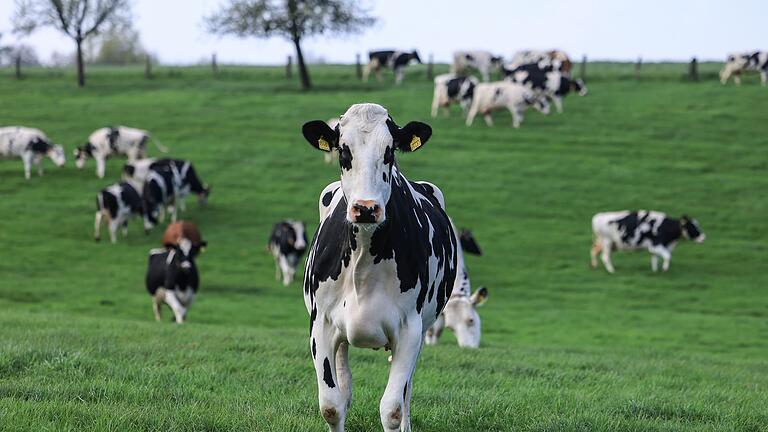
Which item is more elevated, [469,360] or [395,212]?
[395,212]

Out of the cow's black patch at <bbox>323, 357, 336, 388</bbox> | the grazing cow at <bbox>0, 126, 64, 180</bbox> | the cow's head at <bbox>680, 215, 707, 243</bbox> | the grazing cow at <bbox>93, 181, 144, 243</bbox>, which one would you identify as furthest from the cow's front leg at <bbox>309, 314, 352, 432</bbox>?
the grazing cow at <bbox>0, 126, 64, 180</bbox>

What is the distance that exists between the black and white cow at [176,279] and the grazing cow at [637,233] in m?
12.9

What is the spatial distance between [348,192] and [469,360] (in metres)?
5.84

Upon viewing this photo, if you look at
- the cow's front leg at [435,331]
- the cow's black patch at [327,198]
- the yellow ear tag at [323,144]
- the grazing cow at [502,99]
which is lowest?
the cow's front leg at [435,331]

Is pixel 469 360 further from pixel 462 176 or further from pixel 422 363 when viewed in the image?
pixel 462 176

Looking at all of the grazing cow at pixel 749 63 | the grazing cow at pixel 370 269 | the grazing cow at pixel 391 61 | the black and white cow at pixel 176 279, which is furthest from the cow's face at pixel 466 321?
the grazing cow at pixel 391 61

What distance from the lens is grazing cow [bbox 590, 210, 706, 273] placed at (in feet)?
95.9

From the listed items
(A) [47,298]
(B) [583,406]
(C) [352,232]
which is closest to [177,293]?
(A) [47,298]

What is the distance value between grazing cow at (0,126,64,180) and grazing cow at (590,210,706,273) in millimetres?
21379

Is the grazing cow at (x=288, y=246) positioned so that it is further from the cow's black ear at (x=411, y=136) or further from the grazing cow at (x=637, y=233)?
the cow's black ear at (x=411, y=136)

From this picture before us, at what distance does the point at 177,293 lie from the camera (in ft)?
68.7

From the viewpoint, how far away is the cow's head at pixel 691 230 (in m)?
29.8

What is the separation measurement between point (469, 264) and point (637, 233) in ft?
16.3

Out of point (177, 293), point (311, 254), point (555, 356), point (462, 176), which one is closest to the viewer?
point (311, 254)
